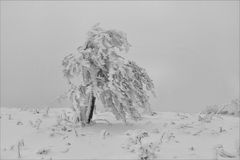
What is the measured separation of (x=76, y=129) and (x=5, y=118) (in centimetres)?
355

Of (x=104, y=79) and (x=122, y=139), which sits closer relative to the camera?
(x=122, y=139)

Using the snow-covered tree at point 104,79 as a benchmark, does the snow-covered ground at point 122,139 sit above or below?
below

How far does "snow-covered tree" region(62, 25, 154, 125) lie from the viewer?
15484 millimetres

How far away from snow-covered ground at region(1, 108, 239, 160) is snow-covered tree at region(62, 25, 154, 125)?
30.3 inches

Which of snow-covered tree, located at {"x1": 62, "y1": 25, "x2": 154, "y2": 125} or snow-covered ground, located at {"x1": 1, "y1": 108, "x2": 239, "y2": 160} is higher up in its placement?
snow-covered tree, located at {"x1": 62, "y1": 25, "x2": 154, "y2": 125}

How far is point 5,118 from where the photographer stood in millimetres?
16984

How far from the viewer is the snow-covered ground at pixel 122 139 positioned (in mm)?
12133

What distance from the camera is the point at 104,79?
15992 millimetres

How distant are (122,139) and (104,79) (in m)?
3.13

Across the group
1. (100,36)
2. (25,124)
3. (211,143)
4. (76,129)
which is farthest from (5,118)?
(211,143)

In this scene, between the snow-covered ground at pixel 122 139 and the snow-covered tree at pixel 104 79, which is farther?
the snow-covered tree at pixel 104 79

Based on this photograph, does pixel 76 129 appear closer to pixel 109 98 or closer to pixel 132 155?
pixel 109 98

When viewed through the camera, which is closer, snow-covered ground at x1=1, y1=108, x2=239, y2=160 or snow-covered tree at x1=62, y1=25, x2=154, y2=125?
snow-covered ground at x1=1, y1=108, x2=239, y2=160

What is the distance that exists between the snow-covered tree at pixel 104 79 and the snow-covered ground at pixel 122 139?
0.77 m
